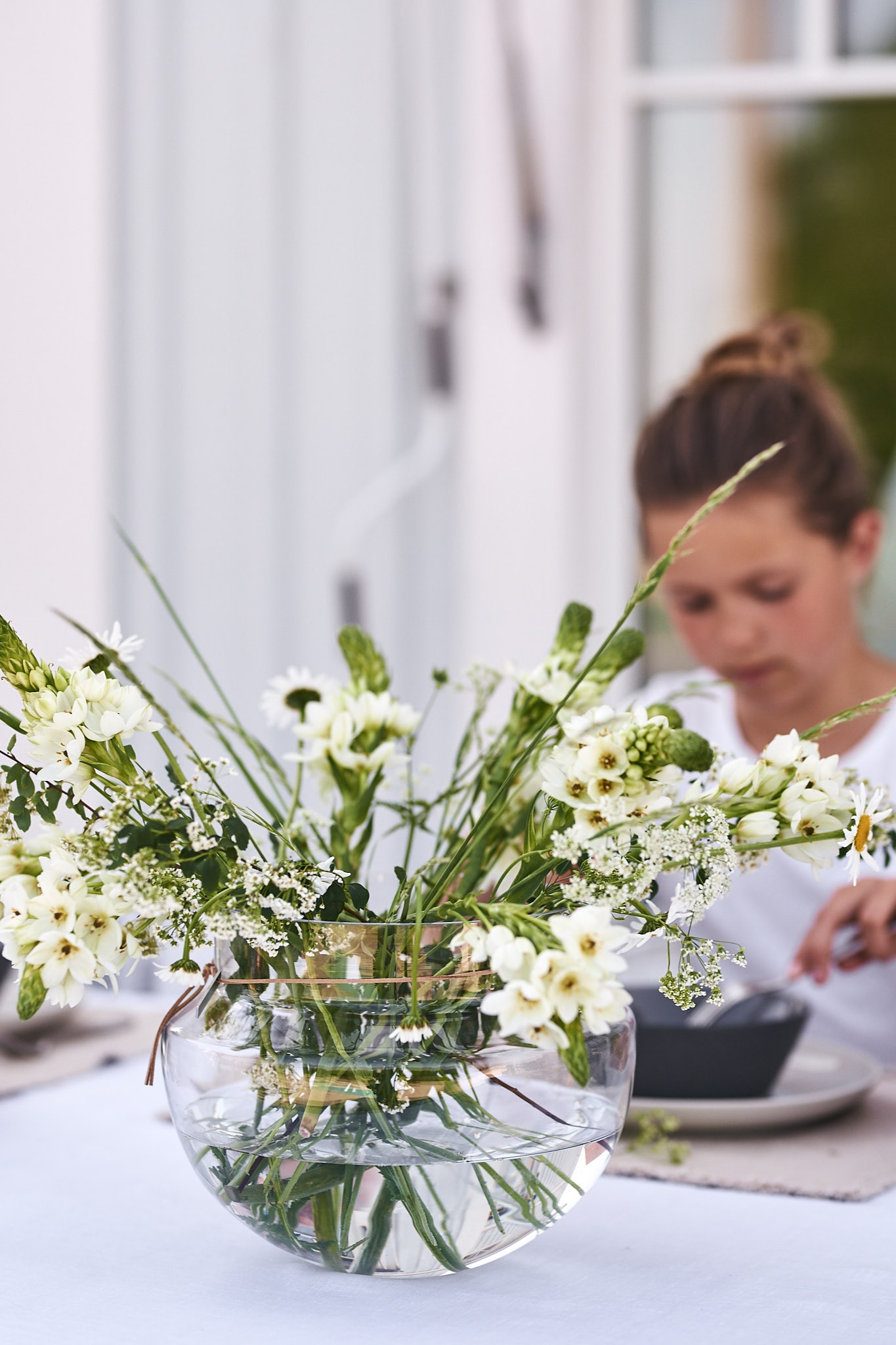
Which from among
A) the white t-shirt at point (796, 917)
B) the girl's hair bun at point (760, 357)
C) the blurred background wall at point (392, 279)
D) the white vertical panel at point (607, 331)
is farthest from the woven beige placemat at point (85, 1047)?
the white vertical panel at point (607, 331)

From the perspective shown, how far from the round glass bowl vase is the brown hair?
1197mm

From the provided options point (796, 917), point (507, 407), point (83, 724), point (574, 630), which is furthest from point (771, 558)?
point (83, 724)

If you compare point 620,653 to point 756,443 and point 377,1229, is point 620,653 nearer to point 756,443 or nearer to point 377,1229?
point 377,1229

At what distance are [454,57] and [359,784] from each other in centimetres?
209

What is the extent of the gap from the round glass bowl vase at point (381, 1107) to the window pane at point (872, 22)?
2270 millimetres

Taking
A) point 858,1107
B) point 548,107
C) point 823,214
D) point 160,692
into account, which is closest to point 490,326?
point 548,107

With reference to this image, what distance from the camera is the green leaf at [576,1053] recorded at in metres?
0.53

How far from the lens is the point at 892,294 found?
7.87 ft

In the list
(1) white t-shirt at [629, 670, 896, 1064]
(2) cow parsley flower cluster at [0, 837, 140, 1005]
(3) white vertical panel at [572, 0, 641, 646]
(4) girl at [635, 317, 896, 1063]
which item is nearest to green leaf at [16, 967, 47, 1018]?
(2) cow parsley flower cluster at [0, 837, 140, 1005]

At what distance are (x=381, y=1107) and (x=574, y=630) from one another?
27 centimetres

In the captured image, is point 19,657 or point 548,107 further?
point 548,107

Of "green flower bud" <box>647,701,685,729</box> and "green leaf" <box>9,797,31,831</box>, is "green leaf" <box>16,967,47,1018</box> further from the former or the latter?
"green flower bud" <box>647,701,685,729</box>

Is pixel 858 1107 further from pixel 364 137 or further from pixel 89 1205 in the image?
pixel 364 137

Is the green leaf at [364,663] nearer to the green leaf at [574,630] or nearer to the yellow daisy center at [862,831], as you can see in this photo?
the green leaf at [574,630]
